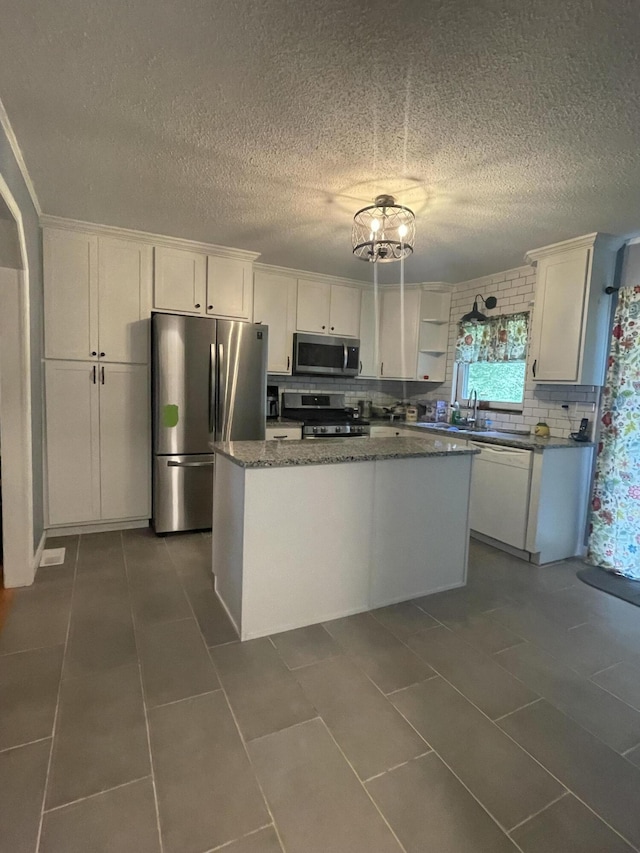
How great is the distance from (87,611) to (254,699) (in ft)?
3.77

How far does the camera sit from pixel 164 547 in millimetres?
3178

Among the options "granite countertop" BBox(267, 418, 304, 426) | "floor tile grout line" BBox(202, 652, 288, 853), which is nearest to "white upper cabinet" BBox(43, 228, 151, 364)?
"granite countertop" BBox(267, 418, 304, 426)

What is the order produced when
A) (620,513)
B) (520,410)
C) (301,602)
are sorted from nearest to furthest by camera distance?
(301,602), (620,513), (520,410)

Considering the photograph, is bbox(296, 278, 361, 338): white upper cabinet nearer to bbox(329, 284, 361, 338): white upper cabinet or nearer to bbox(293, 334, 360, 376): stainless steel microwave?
bbox(329, 284, 361, 338): white upper cabinet

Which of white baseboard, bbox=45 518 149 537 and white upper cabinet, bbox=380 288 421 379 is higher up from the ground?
white upper cabinet, bbox=380 288 421 379

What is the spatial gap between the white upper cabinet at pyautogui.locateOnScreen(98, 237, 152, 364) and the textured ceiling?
443mm

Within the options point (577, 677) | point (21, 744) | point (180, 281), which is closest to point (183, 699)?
point (21, 744)

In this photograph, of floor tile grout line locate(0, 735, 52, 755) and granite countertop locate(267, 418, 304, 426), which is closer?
floor tile grout line locate(0, 735, 52, 755)

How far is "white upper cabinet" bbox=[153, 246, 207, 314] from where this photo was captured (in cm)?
339

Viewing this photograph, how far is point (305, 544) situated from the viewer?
2.15 metres

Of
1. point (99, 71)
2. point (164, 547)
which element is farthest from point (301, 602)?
point (99, 71)

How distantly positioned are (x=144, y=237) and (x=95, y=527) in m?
2.36

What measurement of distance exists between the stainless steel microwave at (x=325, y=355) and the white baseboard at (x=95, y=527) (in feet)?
6.66

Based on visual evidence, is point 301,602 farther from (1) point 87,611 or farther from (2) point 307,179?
(2) point 307,179
